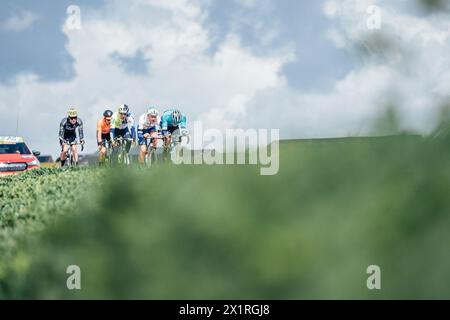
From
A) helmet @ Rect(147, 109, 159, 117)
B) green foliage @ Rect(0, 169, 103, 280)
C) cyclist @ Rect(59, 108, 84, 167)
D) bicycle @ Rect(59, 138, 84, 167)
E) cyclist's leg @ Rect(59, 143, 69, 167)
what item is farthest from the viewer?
cyclist's leg @ Rect(59, 143, 69, 167)

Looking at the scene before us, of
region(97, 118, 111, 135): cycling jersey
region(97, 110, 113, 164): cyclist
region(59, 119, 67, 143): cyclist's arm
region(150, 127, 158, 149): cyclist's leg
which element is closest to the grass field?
region(150, 127, 158, 149): cyclist's leg

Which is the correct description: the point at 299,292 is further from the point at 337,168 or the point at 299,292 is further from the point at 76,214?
the point at 76,214

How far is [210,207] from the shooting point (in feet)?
4.27

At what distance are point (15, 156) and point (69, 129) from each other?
265 centimetres

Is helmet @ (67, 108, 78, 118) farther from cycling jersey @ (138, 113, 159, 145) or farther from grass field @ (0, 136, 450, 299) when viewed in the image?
grass field @ (0, 136, 450, 299)

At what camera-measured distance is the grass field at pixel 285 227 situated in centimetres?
125

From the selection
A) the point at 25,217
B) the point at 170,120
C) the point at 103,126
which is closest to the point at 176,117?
the point at 170,120

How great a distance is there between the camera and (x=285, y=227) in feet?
4.18

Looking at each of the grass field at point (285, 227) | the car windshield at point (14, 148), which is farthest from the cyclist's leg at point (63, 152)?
the grass field at point (285, 227)

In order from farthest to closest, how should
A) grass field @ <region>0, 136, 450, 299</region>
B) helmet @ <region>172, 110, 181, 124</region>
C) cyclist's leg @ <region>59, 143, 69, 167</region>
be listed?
cyclist's leg @ <region>59, 143, 69, 167</region> → helmet @ <region>172, 110, 181, 124</region> → grass field @ <region>0, 136, 450, 299</region>

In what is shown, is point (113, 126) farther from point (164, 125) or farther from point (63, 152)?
point (63, 152)

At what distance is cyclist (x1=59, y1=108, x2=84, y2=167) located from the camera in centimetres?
1852

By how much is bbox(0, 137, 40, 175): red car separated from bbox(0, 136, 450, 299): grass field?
748 inches
